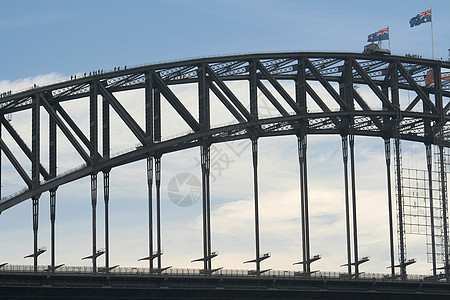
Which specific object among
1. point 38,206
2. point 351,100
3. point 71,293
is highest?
point 351,100

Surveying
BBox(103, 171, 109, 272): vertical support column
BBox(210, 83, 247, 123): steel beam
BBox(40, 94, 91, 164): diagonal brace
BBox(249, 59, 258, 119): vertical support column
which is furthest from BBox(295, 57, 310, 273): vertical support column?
BBox(40, 94, 91, 164): diagonal brace

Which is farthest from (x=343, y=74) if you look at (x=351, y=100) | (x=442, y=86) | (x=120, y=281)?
(x=120, y=281)

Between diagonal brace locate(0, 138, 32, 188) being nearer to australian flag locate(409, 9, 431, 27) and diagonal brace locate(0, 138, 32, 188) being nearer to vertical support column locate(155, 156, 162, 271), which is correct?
vertical support column locate(155, 156, 162, 271)

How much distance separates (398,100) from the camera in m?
155

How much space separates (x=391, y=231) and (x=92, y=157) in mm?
35402

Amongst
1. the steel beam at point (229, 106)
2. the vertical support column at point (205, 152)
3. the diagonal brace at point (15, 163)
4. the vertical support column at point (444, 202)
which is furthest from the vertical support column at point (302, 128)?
the diagonal brace at point (15, 163)

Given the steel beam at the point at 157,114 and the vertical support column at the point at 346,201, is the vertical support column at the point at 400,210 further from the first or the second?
the steel beam at the point at 157,114

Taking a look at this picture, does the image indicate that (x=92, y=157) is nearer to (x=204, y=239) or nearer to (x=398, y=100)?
(x=204, y=239)

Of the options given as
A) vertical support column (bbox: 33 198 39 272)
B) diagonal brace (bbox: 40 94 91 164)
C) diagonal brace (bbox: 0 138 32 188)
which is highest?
diagonal brace (bbox: 40 94 91 164)

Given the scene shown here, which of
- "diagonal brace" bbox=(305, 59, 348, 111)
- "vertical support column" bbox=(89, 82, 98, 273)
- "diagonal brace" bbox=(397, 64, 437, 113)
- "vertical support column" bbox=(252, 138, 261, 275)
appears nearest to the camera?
"vertical support column" bbox=(89, 82, 98, 273)

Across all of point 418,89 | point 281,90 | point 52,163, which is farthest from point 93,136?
point 418,89

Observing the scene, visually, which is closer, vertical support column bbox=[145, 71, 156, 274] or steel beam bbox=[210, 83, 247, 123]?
vertical support column bbox=[145, 71, 156, 274]

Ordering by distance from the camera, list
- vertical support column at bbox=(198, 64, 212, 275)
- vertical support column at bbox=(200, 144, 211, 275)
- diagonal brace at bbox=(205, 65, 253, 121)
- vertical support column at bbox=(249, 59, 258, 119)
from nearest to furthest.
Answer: vertical support column at bbox=(200, 144, 211, 275) → vertical support column at bbox=(198, 64, 212, 275) → diagonal brace at bbox=(205, 65, 253, 121) → vertical support column at bbox=(249, 59, 258, 119)

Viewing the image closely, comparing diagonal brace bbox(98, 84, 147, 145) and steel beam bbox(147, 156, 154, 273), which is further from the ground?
diagonal brace bbox(98, 84, 147, 145)
